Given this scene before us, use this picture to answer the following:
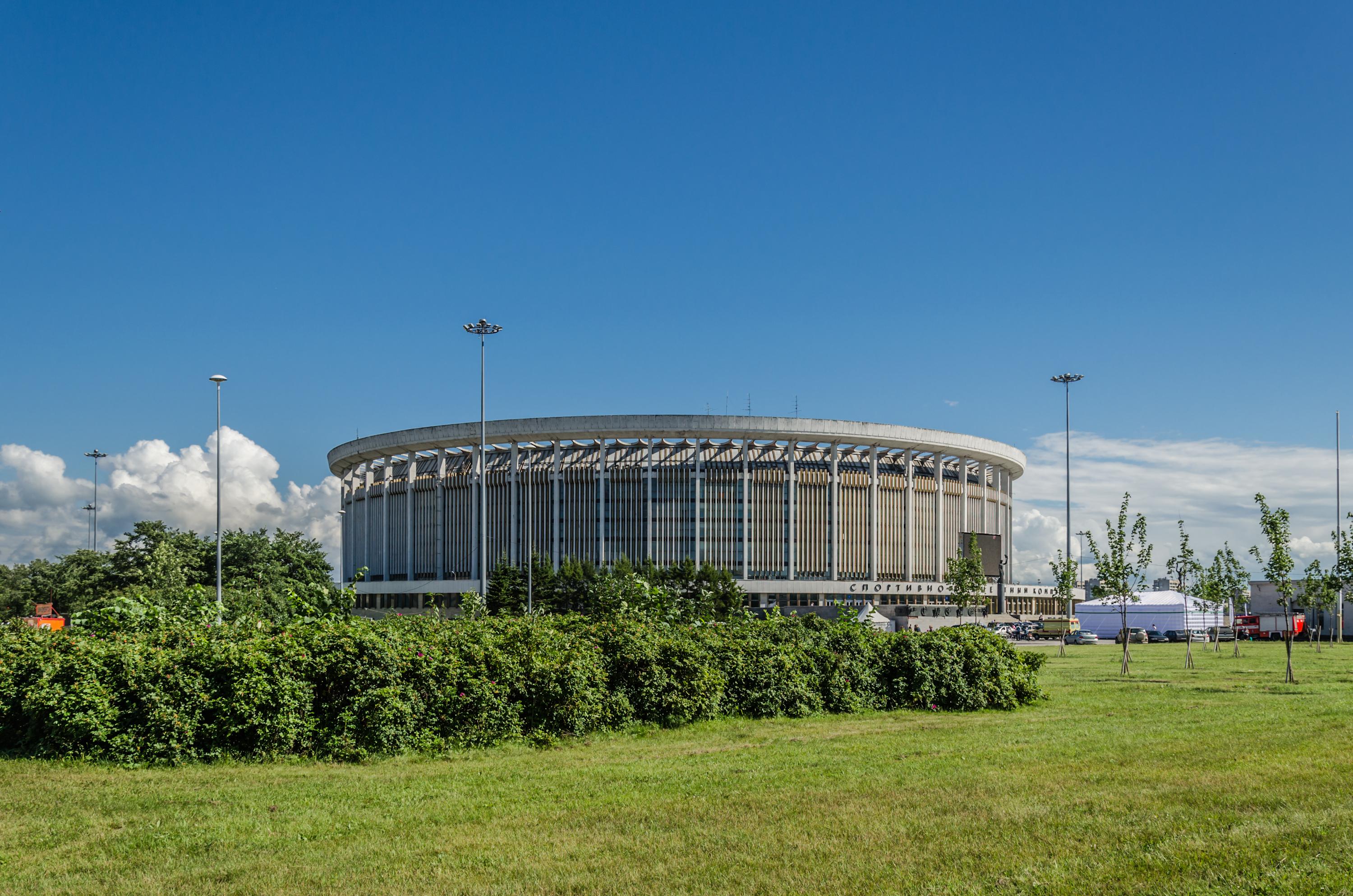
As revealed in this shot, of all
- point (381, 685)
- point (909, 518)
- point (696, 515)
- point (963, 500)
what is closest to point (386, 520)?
point (696, 515)

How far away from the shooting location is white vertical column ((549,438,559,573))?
315ft

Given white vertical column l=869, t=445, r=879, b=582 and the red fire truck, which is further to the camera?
white vertical column l=869, t=445, r=879, b=582

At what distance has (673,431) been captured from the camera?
9362cm

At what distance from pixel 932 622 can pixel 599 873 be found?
85.5 m

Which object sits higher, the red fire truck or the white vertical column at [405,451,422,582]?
the white vertical column at [405,451,422,582]

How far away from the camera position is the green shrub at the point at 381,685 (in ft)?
42.2

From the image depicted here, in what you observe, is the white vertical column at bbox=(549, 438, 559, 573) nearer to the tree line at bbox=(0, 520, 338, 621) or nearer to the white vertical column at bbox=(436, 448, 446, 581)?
the white vertical column at bbox=(436, 448, 446, 581)

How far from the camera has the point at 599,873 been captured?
812cm

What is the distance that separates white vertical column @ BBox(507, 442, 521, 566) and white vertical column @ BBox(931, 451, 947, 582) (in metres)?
39.5

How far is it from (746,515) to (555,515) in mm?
17134

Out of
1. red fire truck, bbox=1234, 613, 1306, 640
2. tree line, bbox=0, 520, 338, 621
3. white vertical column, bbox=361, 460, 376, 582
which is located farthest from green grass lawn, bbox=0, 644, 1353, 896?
white vertical column, bbox=361, 460, 376, 582

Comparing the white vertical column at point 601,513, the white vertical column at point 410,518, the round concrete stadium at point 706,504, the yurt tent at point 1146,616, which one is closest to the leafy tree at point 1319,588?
the yurt tent at point 1146,616

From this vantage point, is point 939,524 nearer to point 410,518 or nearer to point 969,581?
point 969,581

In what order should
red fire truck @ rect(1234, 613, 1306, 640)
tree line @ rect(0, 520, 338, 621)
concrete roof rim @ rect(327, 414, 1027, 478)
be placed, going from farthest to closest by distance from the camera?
concrete roof rim @ rect(327, 414, 1027, 478) → red fire truck @ rect(1234, 613, 1306, 640) → tree line @ rect(0, 520, 338, 621)
